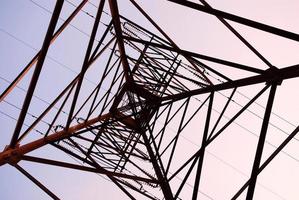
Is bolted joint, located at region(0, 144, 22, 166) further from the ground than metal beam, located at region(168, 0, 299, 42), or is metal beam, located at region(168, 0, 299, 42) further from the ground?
metal beam, located at region(168, 0, 299, 42)

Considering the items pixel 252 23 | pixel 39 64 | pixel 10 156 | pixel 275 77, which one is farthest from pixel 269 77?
pixel 10 156

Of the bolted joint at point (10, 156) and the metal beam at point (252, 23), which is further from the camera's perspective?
the bolted joint at point (10, 156)

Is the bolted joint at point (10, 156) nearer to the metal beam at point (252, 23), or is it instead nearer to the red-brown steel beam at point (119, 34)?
the red-brown steel beam at point (119, 34)

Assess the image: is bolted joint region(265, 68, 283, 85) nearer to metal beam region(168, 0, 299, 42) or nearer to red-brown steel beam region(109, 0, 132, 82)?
metal beam region(168, 0, 299, 42)

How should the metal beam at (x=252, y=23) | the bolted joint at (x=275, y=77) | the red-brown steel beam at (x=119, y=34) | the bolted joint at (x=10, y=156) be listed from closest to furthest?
the metal beam at (x=252, y=23) → the bolted joint at (x=275, y=77) → the bolted joint at (x=10, y=156) → the red-brown steel beam at (x=119, y=34)

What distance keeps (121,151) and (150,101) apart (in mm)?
1796

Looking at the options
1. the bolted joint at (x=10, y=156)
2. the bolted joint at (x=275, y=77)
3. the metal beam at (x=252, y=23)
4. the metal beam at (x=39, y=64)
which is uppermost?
the bolted joint at (x=275, y=77)

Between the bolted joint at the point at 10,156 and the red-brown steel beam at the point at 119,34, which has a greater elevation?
the red-brown steel beam at the point at 119,34

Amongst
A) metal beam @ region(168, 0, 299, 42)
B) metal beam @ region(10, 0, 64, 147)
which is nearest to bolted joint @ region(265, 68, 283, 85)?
metal beam @ region(168, 0, 299, 42)

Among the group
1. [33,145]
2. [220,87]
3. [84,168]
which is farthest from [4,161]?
[220,87]

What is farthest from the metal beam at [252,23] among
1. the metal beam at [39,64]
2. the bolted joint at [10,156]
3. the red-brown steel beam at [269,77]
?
the bolted joint at [10,156]

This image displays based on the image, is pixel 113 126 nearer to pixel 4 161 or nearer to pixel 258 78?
pixel 4 161

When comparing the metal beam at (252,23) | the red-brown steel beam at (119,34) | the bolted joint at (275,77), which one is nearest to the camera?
the metal beam at (252,23)

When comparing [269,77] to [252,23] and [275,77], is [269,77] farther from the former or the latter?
[252,23]
